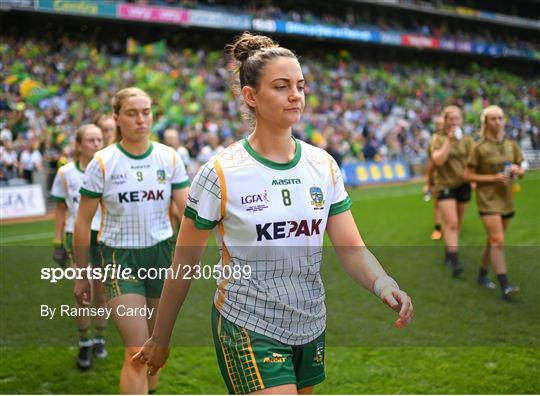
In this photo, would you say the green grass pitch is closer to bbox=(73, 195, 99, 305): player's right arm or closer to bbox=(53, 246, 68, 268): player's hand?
bbox=(53, 246, 68, 268): player's hand

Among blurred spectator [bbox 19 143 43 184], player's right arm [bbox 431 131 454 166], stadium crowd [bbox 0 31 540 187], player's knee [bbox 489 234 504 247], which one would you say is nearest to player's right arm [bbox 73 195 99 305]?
player's knee [bbox 489 234 504 247]

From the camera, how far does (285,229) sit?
2639mm

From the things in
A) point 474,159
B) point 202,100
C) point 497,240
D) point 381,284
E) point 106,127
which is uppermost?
point 202,100

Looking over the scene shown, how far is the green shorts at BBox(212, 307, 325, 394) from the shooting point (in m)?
2.54

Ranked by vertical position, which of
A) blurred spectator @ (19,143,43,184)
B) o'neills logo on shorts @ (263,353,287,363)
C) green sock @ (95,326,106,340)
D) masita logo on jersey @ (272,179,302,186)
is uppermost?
masita logo on jersey @ (272,179,302,186)

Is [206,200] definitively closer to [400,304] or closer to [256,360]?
[256,360]

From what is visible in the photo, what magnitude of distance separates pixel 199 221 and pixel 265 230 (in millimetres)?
293

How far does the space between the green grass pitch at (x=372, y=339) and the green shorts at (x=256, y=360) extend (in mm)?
2196

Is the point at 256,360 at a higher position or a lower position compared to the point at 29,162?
higher

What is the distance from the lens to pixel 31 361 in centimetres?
554

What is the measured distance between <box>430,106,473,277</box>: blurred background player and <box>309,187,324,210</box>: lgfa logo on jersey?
18.1 ft

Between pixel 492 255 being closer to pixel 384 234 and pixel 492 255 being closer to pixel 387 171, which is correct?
pixel 384 234

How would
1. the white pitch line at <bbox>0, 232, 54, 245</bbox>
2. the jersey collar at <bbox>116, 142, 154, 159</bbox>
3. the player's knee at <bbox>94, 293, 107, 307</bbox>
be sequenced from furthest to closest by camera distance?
the white pitch line at <bbox>0, 232, 54, 245</bbox> → the player's knee at <bbox>94, 293, 107, 307</bbox> → the jersey collar at <bbox>116, 142, 154, 159</bbox>

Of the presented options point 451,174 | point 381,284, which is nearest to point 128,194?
point 381,284
